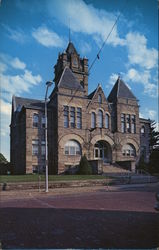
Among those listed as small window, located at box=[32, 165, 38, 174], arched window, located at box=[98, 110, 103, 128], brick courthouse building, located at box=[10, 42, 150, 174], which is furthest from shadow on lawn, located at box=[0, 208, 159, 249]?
arched window, located at box=[98, 110, 103, 128]

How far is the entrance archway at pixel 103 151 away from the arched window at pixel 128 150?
2657 millimetres

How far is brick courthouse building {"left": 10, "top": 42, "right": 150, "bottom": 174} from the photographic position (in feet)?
104

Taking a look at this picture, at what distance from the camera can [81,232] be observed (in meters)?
5.80

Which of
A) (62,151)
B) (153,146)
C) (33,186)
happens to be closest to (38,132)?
(62,151)

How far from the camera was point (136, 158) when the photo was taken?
37750 millimetres

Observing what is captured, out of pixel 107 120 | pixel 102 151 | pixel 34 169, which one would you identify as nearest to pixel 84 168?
pixel 34 169

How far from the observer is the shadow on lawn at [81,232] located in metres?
4.77

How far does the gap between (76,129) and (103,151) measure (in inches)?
258

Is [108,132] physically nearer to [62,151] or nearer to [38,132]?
[62,151]

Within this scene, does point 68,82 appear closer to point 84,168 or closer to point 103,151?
point 103,151

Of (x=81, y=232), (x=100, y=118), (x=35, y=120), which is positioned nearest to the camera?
(x=81, y=232)

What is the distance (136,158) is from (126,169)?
570 cm

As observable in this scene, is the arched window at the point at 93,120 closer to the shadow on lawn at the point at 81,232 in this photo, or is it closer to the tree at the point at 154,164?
the tree at the point at 154,164

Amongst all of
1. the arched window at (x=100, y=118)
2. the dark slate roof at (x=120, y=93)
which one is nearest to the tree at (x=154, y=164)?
the arched window at (x=100, y=118)
